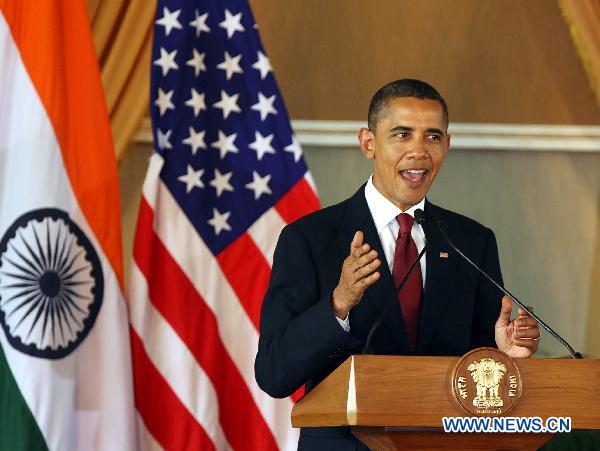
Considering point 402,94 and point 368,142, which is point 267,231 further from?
point 402,94

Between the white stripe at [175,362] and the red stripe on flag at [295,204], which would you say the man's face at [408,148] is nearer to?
the red stripe on flag at [295,204]

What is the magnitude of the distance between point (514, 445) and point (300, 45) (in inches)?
126

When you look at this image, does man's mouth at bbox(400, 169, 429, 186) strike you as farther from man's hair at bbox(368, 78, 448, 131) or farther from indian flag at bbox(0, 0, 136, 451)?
indian flag at bbox(0, 0, 136, 451)

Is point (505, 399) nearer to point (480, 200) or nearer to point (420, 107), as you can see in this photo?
point (420, 107)

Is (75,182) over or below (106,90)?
below

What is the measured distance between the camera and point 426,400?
2102 mm

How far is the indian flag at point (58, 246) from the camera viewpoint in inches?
149

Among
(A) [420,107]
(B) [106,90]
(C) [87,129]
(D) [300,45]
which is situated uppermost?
(D) [300,45]

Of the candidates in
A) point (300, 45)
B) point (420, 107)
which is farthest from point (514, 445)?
point (300, 45)

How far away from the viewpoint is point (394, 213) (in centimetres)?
282

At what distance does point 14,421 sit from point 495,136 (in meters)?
2.66

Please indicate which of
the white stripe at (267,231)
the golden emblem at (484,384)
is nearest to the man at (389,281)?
the golden emblem at (484,384)

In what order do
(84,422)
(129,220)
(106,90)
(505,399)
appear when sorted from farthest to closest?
(129,220)
(106,90)
(84,422)
(505,399)

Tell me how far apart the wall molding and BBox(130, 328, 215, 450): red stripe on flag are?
4.71 ft
